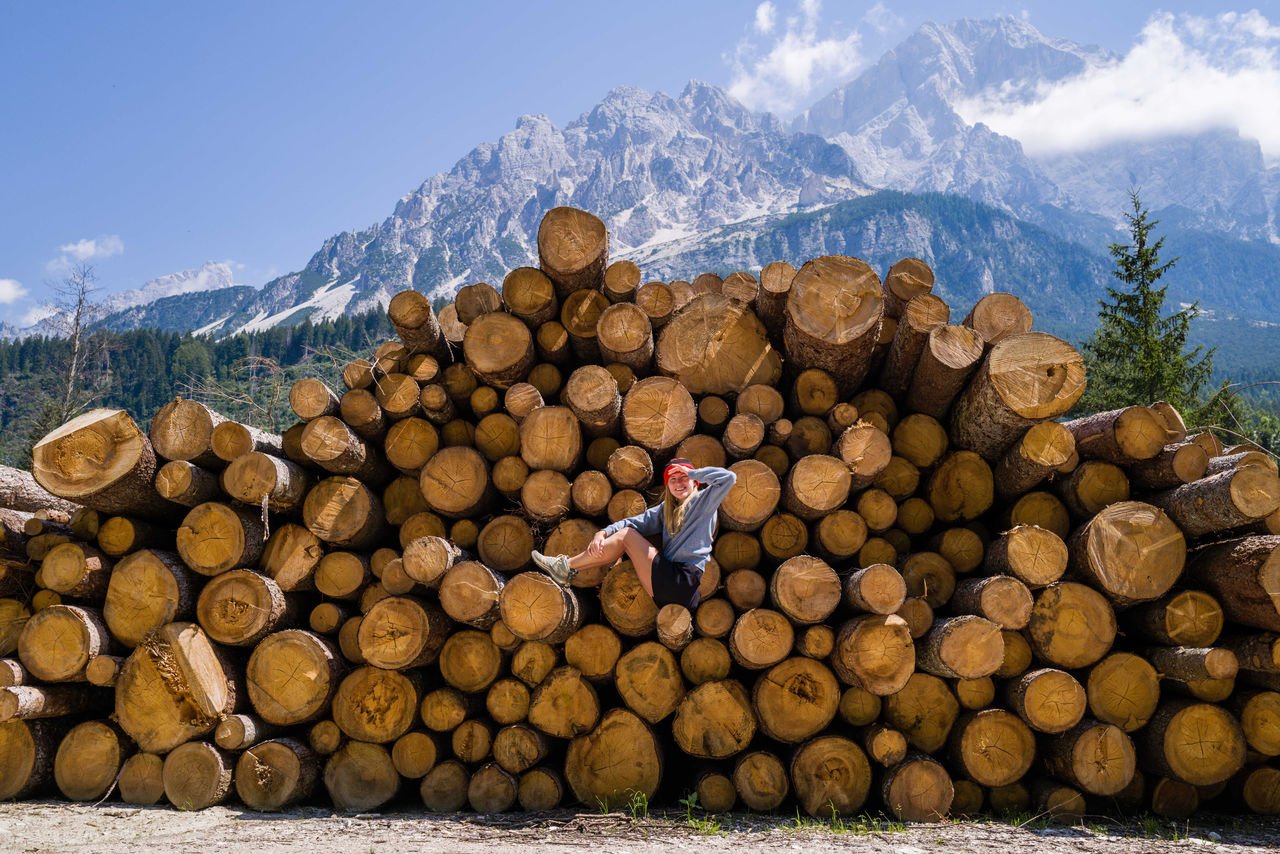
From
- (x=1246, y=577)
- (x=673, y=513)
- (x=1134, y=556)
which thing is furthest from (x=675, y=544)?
(x=1246, y=577)

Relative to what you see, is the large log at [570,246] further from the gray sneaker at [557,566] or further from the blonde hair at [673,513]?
the gray sneaker at [557,566]

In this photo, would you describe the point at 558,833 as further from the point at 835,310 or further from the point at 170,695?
the point at 835,310

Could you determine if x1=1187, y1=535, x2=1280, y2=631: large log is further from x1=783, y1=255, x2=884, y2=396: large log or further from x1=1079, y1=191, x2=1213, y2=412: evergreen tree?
x1=1079, y1=191, x2=1213, y2=412: evergreen tree

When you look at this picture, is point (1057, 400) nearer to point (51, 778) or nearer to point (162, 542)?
point (162, 542)

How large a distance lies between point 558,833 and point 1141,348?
800 inches

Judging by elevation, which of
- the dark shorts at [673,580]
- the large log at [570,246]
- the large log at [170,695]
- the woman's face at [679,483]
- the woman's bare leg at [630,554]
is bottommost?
the large log at [170,695]

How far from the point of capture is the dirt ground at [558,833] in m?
3.44

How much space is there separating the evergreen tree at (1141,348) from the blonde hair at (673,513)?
17334mm

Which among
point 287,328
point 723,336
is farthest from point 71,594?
point 287,328

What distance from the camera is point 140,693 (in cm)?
441

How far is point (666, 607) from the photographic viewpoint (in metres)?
4.19

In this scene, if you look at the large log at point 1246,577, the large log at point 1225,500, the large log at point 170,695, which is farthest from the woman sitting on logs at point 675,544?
the large log at point 1246,577

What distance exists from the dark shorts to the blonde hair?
0.21 m

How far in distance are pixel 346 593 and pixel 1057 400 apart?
528cm
